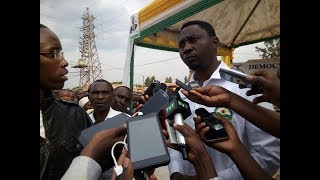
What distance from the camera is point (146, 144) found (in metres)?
0.88

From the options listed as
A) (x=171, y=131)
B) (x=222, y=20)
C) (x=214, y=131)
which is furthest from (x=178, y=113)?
(x=222, y=20)

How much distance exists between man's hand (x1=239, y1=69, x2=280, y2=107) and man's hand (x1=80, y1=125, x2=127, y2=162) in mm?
589

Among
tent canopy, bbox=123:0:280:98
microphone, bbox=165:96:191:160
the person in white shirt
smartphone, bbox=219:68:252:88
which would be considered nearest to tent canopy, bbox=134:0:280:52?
tent canopy, bbox=123:0:280:98

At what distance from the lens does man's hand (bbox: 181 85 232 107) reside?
1210 millimetres

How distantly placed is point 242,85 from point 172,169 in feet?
2.37

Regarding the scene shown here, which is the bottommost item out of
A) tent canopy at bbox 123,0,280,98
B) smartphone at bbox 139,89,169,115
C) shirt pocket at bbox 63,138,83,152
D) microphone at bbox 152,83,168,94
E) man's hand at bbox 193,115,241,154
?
shirt pocket at bbox 63,138,83,152

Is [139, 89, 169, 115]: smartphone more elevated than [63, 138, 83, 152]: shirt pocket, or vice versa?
[139, 89, 169, 115]: smartphone

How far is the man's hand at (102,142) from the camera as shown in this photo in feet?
3.59

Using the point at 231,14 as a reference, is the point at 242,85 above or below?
below

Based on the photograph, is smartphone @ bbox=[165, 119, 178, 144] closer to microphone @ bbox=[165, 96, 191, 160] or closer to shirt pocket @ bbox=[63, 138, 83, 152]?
microphone @ bbox=[165, 96, 191, 160]
